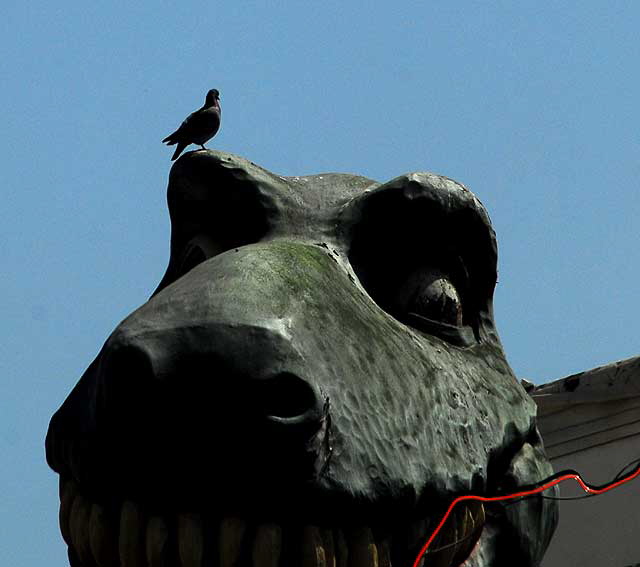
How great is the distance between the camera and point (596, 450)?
488 inches

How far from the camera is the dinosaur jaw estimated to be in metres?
3.11

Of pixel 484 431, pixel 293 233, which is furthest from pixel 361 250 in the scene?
pixel 484 431

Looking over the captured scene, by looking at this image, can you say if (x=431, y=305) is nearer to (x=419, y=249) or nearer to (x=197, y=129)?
(x=419, y=249)

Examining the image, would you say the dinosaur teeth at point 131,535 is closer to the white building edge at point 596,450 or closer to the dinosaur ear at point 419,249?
the dinosaur ear at point 419,249

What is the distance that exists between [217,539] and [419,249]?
1133 millimetres

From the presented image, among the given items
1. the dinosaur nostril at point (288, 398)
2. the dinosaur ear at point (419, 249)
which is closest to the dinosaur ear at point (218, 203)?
the dinosaur ear at point (419, 249)

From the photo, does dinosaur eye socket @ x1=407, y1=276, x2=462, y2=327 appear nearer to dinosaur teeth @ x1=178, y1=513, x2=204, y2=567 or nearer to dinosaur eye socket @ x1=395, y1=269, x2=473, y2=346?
dinosaur eye socket @ x1=395, y1=269, x2=473, y2=346

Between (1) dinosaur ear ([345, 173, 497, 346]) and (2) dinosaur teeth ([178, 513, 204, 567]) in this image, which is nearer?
(2) dinosaur teeth ([178, 513, 204, 567])

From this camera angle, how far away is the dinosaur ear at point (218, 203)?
4.07 m

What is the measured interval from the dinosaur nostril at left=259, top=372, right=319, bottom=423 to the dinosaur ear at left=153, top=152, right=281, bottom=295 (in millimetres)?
915

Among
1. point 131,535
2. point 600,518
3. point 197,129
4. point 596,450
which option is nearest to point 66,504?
A: point 131,535

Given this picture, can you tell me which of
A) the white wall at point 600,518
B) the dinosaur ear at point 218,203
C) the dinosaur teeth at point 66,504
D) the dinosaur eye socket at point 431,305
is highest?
the white wall at point 600,518

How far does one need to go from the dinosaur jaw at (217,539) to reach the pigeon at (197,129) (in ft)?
5.43

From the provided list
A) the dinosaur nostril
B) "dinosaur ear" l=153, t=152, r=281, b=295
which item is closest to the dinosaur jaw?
the dinosaur nostril
